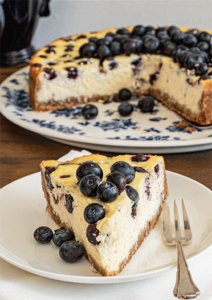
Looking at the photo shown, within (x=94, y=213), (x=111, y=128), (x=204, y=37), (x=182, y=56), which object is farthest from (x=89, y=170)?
(x=204, y=37)

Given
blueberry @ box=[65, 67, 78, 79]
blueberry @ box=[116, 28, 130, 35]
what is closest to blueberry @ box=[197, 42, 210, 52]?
blueberry @ box=[116, 28, 130, 35]

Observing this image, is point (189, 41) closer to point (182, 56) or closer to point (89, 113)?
point (182, 56)

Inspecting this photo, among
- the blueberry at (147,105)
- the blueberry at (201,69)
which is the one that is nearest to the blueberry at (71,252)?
the blueberry at (147,105)

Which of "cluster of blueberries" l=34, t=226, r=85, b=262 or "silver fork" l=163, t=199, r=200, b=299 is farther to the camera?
"cluster of blueberries" l=34, t=226, r=85, b=262

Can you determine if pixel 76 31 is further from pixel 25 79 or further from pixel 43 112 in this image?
pixel 43 112

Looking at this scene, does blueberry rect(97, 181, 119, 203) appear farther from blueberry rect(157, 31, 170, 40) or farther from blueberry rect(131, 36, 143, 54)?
blueberry rect(157, 31, 170, 40)

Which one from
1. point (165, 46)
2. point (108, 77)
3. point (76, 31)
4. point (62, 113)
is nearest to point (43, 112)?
point (62, 113)
